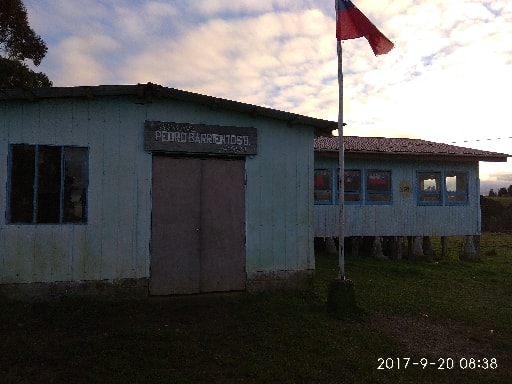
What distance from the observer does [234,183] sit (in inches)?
360

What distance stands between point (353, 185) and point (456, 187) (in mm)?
4746

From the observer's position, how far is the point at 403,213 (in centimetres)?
1669

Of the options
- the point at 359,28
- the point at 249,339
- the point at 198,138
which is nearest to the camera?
the point at 249,339

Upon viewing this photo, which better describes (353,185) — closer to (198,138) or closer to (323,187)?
Answer: (323,187)

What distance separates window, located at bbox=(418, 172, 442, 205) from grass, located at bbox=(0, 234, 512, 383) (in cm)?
730

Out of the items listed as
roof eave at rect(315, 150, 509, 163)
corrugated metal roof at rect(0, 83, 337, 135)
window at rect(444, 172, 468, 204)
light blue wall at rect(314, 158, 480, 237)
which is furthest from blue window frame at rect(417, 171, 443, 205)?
corrugated metal roof at rect(0, 83, 337, 135)

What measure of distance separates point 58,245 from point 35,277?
2.31ft

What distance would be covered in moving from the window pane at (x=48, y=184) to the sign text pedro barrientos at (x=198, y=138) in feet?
5.73

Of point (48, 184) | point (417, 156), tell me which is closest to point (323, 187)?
point (417, 156)

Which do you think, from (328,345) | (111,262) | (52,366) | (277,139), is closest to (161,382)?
(52,366)

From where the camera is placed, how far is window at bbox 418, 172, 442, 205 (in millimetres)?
16984

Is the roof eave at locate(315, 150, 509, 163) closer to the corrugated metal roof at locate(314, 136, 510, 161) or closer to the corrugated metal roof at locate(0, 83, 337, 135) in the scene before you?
the corrugated metal roof at locate(314, 136, 510, 161)

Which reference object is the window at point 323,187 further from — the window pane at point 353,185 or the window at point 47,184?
the window at point 47,184

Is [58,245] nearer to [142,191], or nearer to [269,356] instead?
[142,191]
